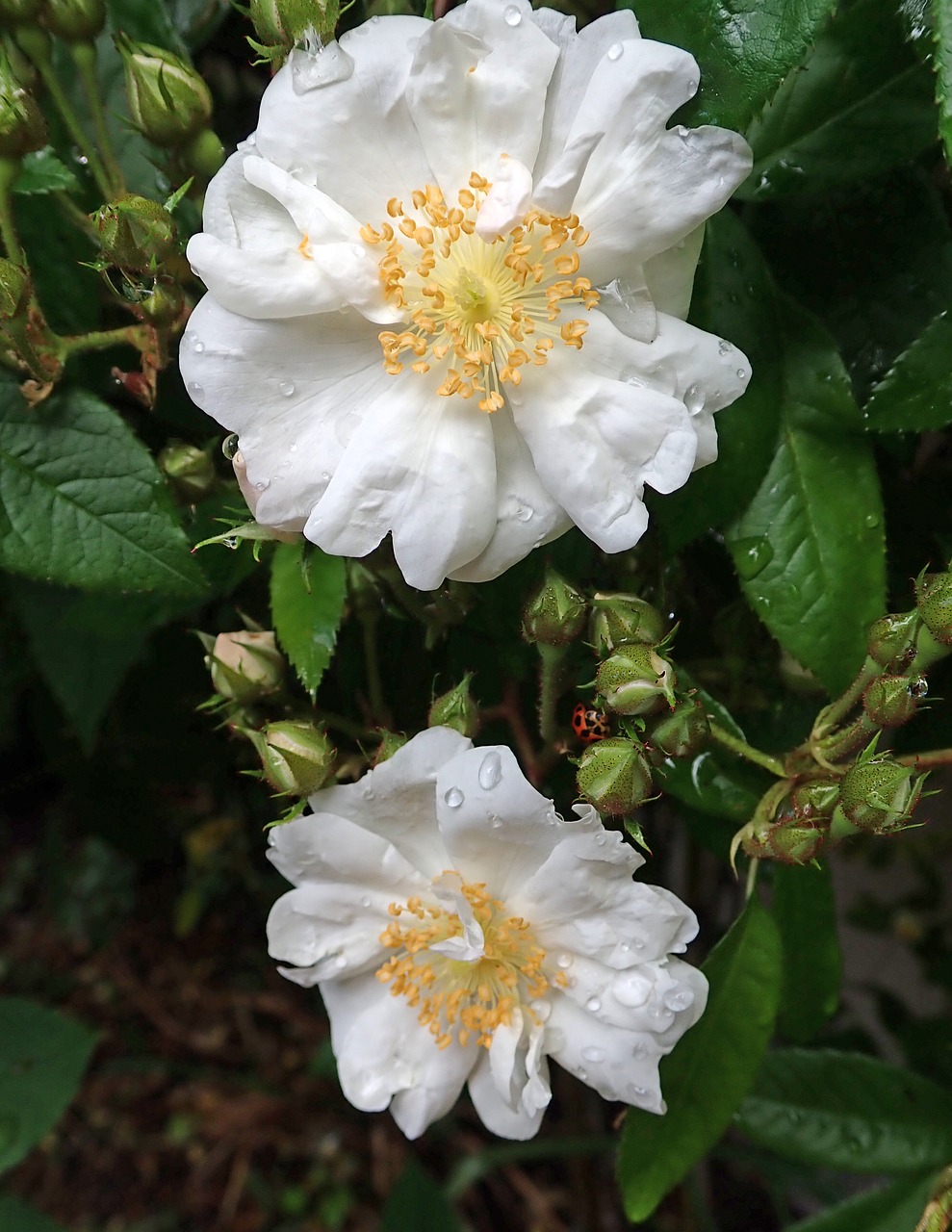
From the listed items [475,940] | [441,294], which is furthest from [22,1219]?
[441,294]

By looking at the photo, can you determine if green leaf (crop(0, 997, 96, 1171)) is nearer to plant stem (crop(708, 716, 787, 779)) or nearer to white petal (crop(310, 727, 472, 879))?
white petal (crop(310, 727, 472, 879))

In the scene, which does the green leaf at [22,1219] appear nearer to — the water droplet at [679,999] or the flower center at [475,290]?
the water droplet at [679,999]

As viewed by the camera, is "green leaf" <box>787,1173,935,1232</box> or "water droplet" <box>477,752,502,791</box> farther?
"green leaf" <box>787,1173,935,1232</box>

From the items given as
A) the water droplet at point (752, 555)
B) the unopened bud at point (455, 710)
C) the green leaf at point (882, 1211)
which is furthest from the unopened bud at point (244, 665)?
the green leaf at point (882, 1211)

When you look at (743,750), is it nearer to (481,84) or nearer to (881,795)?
(881,795)

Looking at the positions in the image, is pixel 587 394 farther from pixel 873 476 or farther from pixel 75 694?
pixel 75 694

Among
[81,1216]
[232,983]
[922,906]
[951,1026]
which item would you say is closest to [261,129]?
[951,1026]

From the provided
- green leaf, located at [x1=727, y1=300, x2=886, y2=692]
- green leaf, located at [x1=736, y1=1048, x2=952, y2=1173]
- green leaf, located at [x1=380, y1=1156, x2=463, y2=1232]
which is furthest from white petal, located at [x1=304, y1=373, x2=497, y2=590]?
green leaf, located at [x1=380, y1=1156, x2=463, y2=1232]
